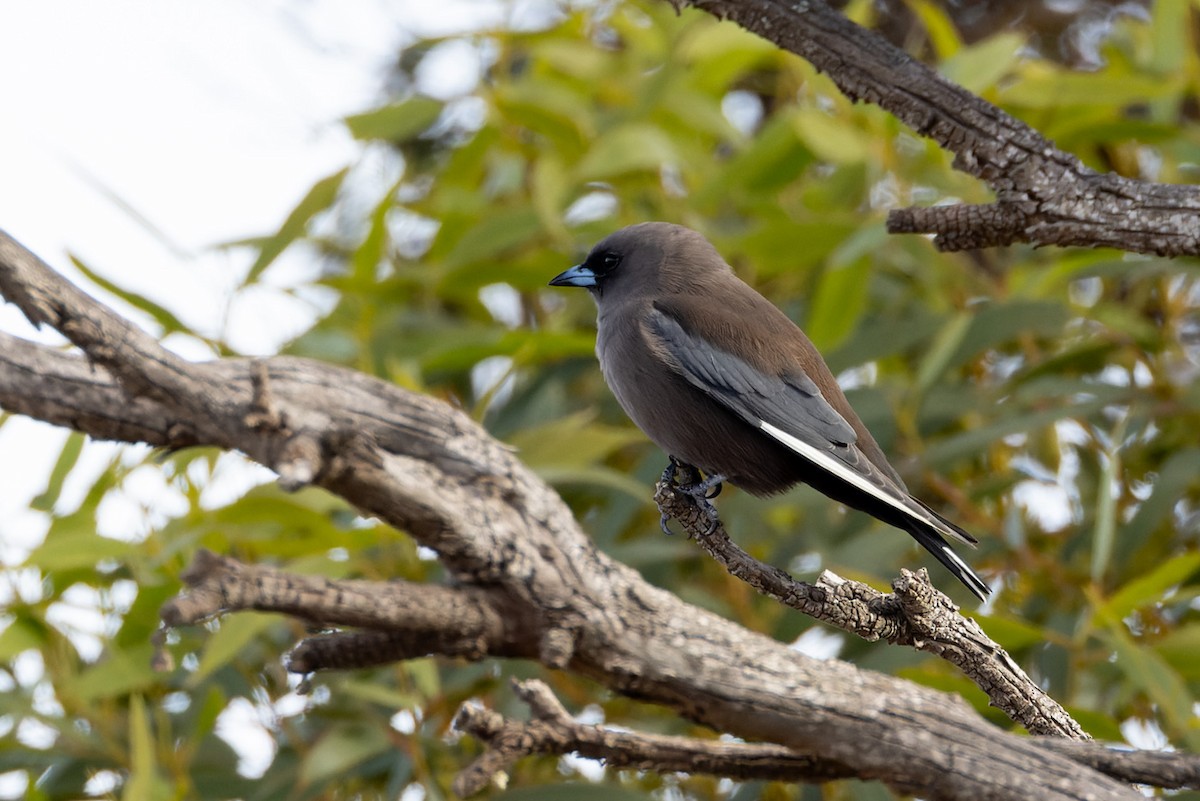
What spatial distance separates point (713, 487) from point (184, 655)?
212cm

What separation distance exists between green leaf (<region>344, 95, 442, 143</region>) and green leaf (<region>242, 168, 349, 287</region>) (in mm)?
646

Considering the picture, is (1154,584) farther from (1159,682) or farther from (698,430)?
(698,430)

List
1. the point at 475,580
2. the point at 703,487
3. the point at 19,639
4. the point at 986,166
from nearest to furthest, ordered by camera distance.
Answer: the point at 986,166, the point at 475,580, the point at 703,487, the point at 19,639

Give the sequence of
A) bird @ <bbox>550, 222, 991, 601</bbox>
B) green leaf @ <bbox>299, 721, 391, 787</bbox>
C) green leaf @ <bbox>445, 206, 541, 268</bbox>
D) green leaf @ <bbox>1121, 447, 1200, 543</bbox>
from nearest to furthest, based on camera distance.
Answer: bird @ <bbox>550, 222, 991, 601</bbox>, green leaf @ <bbox>299, 721, 391, 787</bbox>, green leaf @ <bbox>1121, 447, 1200, 543</bbox>, green leaf @ <bbox>445, 206, 541, 268</bbox>

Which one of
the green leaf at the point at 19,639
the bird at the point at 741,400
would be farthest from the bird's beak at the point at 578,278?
the green leaf at the point at 19,639

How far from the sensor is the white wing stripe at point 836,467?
7.48ft

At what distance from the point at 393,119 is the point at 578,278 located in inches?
54.7

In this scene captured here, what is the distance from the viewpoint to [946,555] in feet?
7.61

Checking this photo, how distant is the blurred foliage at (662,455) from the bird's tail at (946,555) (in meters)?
0.71

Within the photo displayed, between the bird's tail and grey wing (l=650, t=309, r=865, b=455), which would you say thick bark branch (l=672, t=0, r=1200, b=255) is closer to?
grey wing (l=650, t=309, r=865, b=455)

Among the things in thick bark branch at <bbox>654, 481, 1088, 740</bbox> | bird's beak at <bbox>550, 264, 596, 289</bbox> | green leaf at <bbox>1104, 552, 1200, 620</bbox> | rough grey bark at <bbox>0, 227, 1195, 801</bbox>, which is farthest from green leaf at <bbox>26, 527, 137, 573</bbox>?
green leaf at <bbox>1104, 552, 1200, 620</bbox>

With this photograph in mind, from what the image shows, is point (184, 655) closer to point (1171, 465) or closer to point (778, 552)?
point (778, 552)

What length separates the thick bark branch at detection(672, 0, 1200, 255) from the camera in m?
2.22

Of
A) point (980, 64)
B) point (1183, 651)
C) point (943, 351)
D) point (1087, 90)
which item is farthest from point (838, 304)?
point (1183, 651)
